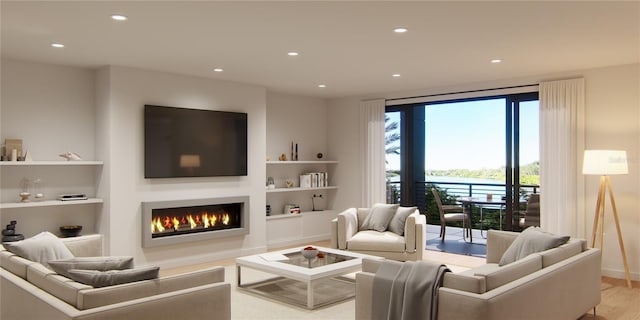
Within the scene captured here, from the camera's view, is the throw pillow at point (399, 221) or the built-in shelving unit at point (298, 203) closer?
the throw pillow at point (399, 221)

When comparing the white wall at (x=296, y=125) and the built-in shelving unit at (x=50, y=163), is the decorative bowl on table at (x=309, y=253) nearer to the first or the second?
the built-in shelving unit at (x=50, y=163)

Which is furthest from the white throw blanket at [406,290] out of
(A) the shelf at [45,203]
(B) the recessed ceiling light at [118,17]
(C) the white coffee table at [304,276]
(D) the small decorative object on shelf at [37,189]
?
(D) the small decorative object on shelf at [37,189]

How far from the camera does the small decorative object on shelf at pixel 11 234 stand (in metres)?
5.56

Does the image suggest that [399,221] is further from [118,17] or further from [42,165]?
[42,165]

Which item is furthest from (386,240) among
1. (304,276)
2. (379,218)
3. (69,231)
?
(69,231)

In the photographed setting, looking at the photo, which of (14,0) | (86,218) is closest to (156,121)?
(86,218)

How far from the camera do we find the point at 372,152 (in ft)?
28.2

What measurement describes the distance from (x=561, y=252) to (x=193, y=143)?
4.72m

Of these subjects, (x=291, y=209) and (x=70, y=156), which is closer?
(x=70, y=156)

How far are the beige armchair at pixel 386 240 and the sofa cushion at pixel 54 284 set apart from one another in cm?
388

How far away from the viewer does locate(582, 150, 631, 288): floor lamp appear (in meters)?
5.58

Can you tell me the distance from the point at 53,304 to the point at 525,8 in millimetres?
3779

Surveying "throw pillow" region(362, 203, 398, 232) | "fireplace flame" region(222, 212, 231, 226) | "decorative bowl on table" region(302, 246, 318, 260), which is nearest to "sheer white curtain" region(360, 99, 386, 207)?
"throw pillow" region(362, 203, 398, 232)

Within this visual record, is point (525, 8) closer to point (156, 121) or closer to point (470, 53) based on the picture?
point (470, 53)
